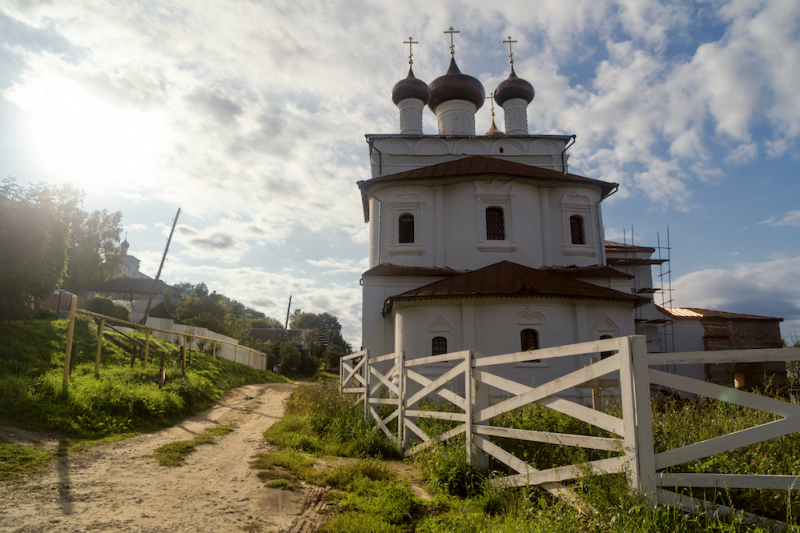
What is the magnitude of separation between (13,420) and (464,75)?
21.6m

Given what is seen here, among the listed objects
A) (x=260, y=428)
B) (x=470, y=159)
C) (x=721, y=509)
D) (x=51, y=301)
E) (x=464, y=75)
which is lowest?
(x=260, y=428)

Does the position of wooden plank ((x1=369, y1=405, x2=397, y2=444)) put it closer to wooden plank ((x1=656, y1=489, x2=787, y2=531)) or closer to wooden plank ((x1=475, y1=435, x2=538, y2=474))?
wooden plank ((x1=475, y1=435, x2=538, y2=474))

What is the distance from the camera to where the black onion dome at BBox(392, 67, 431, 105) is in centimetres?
2298

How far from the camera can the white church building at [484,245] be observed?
1347cm

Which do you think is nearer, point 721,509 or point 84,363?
point 721,509

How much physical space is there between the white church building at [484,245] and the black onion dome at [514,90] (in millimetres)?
67

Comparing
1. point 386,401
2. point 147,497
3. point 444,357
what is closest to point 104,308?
point 386,401

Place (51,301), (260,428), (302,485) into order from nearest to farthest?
(302,485), (260,428), (51,301)

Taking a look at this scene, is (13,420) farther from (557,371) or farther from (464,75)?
(464,75)

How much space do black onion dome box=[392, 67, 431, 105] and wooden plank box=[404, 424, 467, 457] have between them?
64.6ft

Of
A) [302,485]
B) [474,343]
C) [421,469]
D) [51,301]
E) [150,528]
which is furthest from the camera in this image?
[51,301]

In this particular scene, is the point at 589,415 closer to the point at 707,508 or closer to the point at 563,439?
the point at 563,439

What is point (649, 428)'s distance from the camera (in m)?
3.22

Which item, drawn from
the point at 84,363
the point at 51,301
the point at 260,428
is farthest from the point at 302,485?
the point at 51,301
